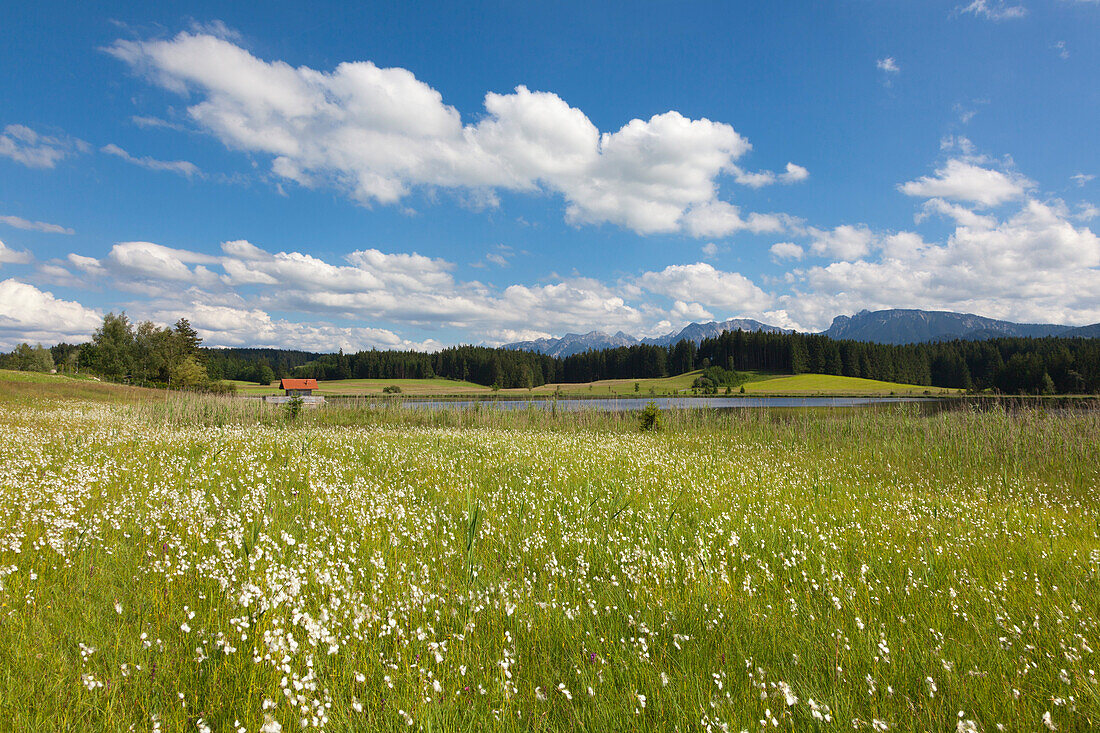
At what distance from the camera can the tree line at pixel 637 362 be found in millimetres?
84625

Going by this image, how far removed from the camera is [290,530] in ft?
18.4

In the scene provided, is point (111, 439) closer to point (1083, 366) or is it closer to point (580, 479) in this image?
point (580, 479)

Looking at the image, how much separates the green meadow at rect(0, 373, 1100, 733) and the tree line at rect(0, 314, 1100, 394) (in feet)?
252

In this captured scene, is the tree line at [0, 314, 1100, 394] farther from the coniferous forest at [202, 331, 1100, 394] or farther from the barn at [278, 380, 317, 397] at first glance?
the barn at [278, 380, 317, 397]

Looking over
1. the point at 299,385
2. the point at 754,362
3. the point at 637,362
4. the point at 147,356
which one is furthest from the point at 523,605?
the point at 637,362

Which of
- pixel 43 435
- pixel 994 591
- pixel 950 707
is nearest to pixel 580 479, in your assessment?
pixel 994 591

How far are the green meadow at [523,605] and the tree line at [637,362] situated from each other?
7691 centimetres

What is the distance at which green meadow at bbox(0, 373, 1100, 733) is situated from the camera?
2752mm

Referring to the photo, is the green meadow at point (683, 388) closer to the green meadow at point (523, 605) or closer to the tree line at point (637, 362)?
the tree line at point (637, 362)

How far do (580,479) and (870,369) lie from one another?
152 meters

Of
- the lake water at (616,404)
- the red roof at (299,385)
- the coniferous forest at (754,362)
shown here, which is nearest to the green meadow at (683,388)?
the red roof at (299,385)

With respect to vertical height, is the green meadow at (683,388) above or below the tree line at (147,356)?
below

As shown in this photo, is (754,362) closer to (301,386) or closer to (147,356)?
(301,386)

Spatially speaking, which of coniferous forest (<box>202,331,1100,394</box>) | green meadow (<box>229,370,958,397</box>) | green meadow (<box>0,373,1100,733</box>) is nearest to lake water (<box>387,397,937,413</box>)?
green meadow (<box>229,370,958,397</box>)
